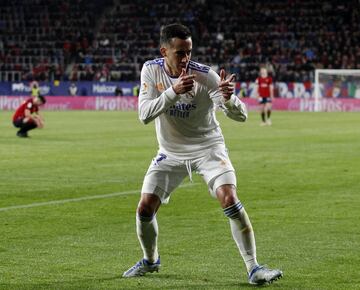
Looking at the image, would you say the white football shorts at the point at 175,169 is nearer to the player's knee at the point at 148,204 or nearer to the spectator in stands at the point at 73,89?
the player's knee at the point at 148,204

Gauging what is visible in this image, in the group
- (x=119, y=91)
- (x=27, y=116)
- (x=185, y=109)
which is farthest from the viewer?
(x=119, y=91)

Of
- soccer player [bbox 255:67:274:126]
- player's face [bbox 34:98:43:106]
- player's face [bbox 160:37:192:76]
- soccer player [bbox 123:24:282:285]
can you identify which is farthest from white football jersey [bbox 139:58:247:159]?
soccer player [bbox 255:67:274:126]

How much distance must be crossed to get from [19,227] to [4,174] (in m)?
6.94

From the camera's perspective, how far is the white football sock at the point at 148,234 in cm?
873

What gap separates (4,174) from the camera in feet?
61.0

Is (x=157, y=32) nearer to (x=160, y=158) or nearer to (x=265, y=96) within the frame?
(x=265, y=96)

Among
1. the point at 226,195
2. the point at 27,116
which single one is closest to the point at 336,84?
the point at 27,116

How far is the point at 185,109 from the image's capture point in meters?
8.55

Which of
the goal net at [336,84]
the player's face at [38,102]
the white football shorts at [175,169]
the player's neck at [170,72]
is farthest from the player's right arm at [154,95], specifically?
the goal net at [336,84]

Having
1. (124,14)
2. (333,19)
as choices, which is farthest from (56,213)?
(124,14)

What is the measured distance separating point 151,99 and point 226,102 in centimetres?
64

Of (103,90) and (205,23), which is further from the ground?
(205,23)

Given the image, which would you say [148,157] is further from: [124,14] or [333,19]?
[124,14]

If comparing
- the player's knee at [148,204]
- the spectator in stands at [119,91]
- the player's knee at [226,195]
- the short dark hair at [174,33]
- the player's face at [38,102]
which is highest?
the short dark hair at [174,33]
